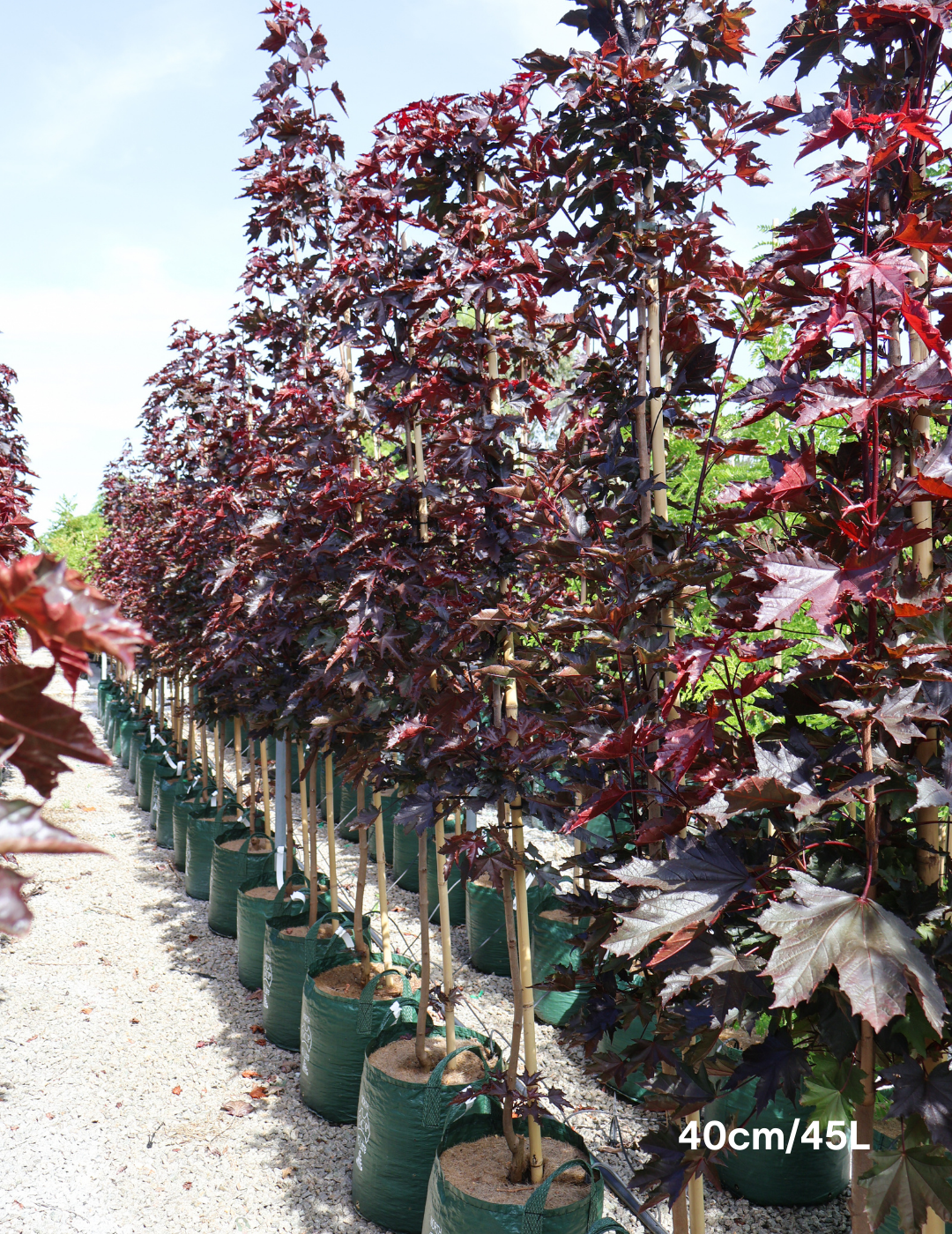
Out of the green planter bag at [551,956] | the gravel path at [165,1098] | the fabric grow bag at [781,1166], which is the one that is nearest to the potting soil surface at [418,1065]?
the gravel path at [165,1098]

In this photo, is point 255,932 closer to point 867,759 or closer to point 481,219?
point 481,219

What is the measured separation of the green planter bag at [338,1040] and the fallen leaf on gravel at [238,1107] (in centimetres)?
28

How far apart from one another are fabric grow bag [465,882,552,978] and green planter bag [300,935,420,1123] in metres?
1.36

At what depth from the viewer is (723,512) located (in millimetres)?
1790

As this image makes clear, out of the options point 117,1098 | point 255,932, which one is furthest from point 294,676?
point 117,1098

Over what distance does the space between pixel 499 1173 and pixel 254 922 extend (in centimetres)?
267

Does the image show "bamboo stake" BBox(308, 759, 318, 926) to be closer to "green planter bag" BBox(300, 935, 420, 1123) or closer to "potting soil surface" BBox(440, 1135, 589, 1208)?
"green planter bag" BBox(300, 935, 420, 1123)

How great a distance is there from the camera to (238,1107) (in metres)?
3.85

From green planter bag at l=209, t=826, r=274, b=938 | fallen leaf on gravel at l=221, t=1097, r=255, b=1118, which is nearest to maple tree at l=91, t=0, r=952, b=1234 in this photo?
fallen leaf on gravel at l=221, t=1097, r=255, b=1118

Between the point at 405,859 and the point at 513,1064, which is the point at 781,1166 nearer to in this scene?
the point at 513,1064

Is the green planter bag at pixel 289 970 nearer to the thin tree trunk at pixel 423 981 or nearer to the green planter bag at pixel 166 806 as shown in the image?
the thin tree trunk at pixel 423 981

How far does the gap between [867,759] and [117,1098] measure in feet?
12.9

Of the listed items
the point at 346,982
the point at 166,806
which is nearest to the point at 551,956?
the point at 346,982

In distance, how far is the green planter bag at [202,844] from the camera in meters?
6.62
